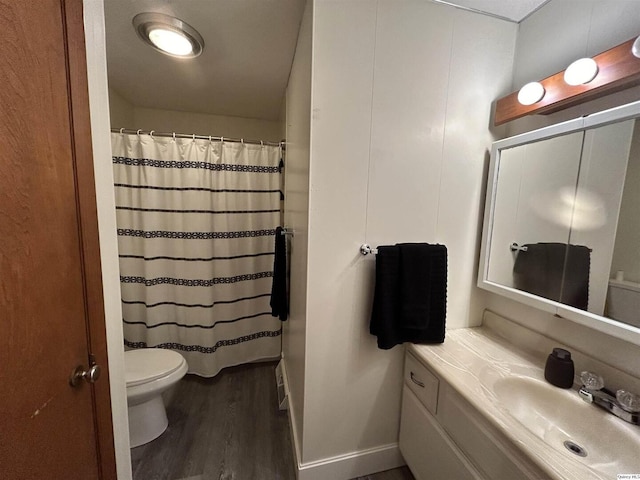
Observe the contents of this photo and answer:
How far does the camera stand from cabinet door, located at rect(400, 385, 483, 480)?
953 millimetres

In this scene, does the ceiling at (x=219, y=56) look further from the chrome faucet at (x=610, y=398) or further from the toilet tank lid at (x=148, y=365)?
the toilet tank lid at (x=148, y=365)

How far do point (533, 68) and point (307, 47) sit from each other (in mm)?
1054

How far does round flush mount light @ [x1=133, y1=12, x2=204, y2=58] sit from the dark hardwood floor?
2335 mm

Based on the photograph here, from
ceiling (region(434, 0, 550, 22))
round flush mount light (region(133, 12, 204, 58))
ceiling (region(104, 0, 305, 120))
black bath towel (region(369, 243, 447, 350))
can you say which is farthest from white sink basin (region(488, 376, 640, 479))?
round flush mount light (region(133, 12, 204, 58))

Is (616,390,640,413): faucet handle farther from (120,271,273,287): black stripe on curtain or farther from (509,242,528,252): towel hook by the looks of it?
(120,271,273,287): black stripe on curtain

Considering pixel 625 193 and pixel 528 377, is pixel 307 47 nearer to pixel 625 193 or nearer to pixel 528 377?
pixel 625 193

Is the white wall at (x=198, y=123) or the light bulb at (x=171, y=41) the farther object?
the white wall at (x=198, y=123)

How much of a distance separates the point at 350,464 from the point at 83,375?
1.29 metres

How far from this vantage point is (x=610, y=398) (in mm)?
875

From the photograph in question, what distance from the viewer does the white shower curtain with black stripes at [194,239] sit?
1.96 m

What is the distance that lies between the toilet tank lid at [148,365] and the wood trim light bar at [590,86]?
7.46ft

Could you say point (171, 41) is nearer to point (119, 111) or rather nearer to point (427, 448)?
point (119, 111)

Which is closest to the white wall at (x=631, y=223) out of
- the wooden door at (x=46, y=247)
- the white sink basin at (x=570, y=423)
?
the white sink basin at (x=570, y=423)

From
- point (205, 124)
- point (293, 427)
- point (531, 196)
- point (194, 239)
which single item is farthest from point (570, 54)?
point (205, 124)
